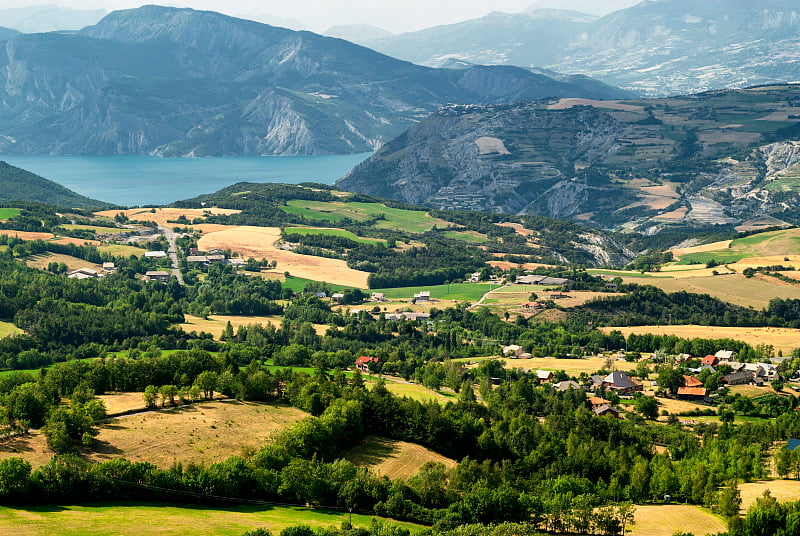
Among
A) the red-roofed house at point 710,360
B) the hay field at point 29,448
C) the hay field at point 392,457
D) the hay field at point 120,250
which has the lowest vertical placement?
the red-roofed house at point 710,360

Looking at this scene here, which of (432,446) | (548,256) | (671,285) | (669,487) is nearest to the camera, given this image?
(669,487)

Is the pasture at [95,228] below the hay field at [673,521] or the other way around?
the other way around

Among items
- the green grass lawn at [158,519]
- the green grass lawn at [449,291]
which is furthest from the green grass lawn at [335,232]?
the green grass lawn at [158,519]

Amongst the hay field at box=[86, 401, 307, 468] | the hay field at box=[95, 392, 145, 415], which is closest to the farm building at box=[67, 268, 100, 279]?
the hay field at box=[95, 392, 145, 415]

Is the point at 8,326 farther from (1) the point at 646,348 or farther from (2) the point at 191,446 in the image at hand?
(1) the point at 646,348

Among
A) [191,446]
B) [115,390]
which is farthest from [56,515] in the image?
[115,390]

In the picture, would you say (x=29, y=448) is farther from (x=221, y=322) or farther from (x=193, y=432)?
(x=221, y=322)

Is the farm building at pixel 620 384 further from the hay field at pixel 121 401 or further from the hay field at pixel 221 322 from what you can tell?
the hay field at pixel 121 401
